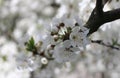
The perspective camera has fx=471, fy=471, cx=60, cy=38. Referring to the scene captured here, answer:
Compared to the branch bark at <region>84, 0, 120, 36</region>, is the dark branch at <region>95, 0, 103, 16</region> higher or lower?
higher

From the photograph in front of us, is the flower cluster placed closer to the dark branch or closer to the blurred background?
the dark branch

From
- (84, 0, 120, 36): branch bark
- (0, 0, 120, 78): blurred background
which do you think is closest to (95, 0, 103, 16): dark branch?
(84, 0, 120, 36): branch bark

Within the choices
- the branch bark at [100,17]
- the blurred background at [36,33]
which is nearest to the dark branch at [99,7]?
the branch bark at [100,17]

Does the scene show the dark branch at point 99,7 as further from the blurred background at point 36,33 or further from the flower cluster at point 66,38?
the blurred background at point 36,33

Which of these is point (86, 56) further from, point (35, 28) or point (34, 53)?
point (34, 53)

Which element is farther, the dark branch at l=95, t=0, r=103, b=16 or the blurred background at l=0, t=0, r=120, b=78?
the blurred background at l=0, t=0, r=120, b=78

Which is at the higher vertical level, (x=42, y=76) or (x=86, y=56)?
(x=86, y=56)

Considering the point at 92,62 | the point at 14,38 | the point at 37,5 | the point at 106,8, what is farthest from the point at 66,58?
the point at 37,5

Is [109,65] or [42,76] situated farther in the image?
[109,65]

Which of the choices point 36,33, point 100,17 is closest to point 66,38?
point 100,17
